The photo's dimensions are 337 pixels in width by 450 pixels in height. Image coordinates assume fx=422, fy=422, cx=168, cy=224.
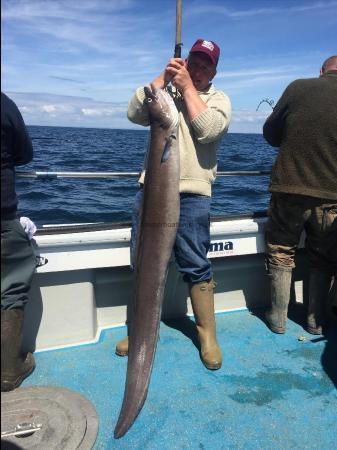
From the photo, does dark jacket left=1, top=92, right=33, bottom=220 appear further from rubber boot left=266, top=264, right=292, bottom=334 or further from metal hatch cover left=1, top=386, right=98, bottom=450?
rubber boot left=266, top=264, right=292, bottom=334

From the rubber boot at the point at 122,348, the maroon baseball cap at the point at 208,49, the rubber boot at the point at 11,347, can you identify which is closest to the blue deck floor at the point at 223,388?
the rubber boot at the point at 122,348

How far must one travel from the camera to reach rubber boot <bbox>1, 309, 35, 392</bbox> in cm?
296

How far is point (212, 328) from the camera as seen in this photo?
3783 millimetres

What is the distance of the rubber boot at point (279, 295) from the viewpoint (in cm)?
414

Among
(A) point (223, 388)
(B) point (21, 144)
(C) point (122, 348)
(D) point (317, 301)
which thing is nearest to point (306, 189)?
(D) point (317, 301)

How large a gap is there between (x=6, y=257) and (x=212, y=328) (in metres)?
1.88

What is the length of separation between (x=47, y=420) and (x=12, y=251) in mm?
1180

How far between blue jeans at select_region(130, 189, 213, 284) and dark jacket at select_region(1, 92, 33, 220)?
982mm

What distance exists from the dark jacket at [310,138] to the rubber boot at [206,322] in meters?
1.18

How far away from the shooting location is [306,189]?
148 inches

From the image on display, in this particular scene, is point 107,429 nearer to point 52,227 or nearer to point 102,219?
point 52,227

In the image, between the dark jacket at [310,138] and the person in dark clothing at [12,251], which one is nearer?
the person in dark clothing at [12,251]

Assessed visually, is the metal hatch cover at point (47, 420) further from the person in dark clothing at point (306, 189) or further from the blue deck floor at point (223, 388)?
the person in dark clothing at point (306, 189)

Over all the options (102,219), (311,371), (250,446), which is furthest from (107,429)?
(102,219)
